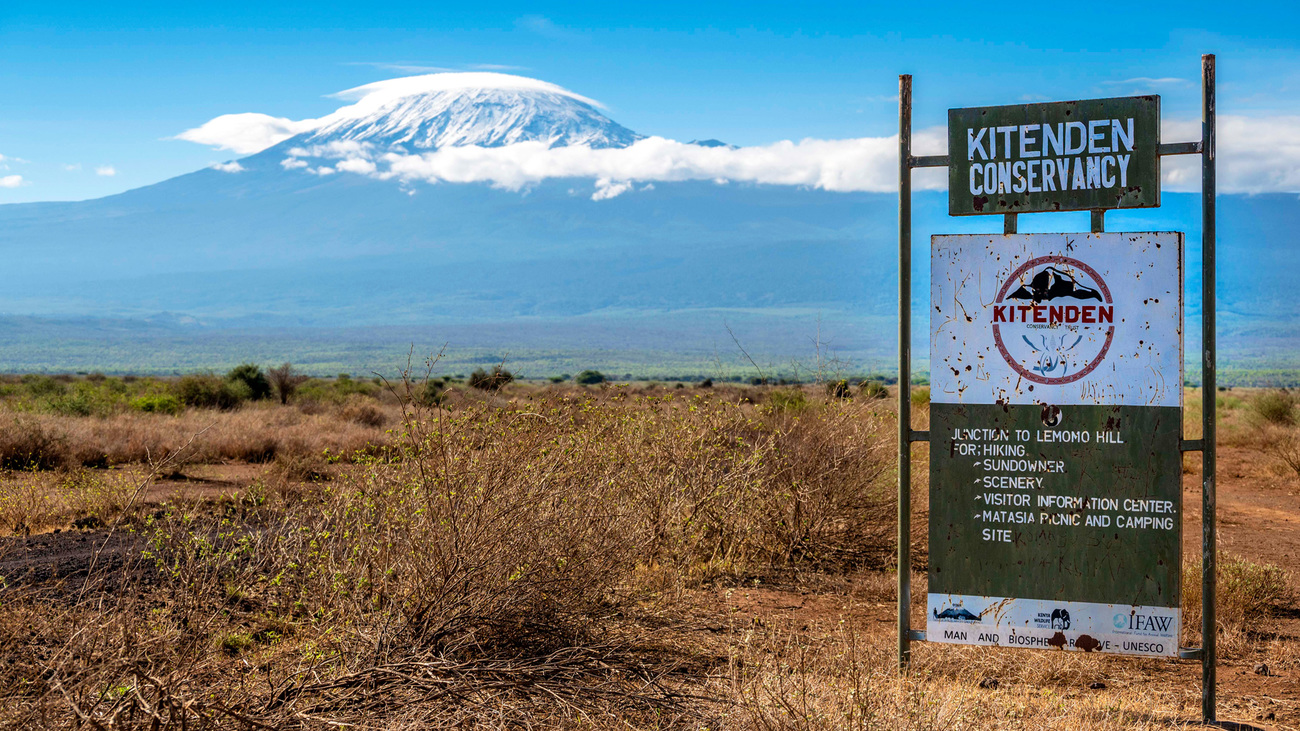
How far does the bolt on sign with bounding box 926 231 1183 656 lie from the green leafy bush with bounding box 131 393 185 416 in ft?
71.9

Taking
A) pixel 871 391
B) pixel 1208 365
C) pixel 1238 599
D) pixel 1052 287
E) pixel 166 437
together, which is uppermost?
pixel 1052 287

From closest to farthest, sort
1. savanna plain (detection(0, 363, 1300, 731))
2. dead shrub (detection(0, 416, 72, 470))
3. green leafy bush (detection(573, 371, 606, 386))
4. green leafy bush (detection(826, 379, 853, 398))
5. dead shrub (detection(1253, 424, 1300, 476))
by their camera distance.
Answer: savanna plain (detection(0, 363, 1300, 731))
green leafy bush (detection(826, 379, 853, 398))
dead shrub (detection(0, 416, 72, 470))
dead shrub (detection(1253, 424, 1300, 476))
green leafy bush (detection(573, 371, 606, 386))

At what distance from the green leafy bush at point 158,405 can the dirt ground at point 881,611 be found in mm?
12048

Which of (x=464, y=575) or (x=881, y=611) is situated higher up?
(x=464, y=575)

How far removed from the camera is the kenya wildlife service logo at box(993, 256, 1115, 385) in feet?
17.8

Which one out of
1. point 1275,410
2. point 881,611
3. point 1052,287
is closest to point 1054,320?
point 1052,287

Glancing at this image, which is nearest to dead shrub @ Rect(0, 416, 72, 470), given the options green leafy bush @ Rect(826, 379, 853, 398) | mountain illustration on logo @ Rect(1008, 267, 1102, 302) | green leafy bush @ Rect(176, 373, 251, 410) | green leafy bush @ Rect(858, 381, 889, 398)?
green leafy bush @ Rect(176, 373, 251, 410)

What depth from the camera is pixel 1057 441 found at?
5449mm

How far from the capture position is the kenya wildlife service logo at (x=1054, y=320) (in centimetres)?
543

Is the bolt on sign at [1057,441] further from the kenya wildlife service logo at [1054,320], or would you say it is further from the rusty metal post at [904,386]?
the rusty metal post at [904,386]

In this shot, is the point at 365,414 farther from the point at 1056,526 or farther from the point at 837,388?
the point at 1056,526

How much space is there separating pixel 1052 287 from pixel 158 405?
76.6 feet

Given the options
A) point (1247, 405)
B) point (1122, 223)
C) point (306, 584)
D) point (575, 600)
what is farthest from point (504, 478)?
point (1247, 405)

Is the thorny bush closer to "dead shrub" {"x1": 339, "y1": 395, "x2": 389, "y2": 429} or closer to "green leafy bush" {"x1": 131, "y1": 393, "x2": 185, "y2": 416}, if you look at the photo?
"dead shrub" {"x1": 339, "y1": 395, "x2": 389, "y2": 429}
